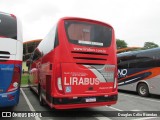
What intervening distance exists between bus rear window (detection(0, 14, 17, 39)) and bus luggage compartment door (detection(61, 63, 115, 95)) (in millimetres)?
1848

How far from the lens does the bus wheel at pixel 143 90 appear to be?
15.2m

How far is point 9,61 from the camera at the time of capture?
7539 millimetres

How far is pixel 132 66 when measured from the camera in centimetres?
1669

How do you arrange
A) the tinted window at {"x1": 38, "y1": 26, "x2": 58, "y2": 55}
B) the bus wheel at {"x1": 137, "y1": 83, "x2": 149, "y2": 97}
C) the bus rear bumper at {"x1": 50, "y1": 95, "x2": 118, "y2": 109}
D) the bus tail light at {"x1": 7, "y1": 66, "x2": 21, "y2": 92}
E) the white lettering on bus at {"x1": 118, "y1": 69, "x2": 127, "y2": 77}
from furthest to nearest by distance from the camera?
1. the white lettering on bus at {"x1": 118, "y1": 69, "x2": 127, "y2": 77}
2. the bus wheel at {"x1": 137, "y1": 83, "x2": 149, "y2": 97}
3. the tinted window at {"x1": 38, "y1": 26, "x2": 58, "y2": 55}
4. the bus rear bumper at {"x1": 50, "y1": 95, "x2": 118, "y2": 109}
5. the bus tail light at {"x1": 7, "y1": 66, "x2": 21, "y2": 92}

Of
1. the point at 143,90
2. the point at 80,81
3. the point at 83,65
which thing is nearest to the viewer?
the point at 80,81

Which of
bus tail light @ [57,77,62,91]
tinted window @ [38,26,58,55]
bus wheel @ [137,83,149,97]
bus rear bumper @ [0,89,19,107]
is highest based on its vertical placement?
tinted window @ [38,26,58,55]

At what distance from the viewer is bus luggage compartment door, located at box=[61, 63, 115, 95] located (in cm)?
795

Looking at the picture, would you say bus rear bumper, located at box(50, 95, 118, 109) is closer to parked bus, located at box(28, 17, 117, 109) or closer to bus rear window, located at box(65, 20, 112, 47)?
parked bus, located at box(28, 17, 117, 109)

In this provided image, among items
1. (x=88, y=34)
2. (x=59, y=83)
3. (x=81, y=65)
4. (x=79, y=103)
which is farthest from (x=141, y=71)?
(x=59, y=83)

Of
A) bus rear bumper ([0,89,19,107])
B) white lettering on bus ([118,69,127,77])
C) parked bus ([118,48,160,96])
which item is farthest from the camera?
white lettering on bus ([118,69,127,77])

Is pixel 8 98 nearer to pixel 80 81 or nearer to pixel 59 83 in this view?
pixel 59 83

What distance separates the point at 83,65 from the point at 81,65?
73mm

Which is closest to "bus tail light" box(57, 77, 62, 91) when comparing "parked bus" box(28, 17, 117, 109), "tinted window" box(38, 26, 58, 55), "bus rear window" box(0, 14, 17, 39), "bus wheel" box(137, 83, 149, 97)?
Answer: "parked bus" box(28, 17, 117, 109)

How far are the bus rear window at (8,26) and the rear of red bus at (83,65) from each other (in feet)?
4.55
